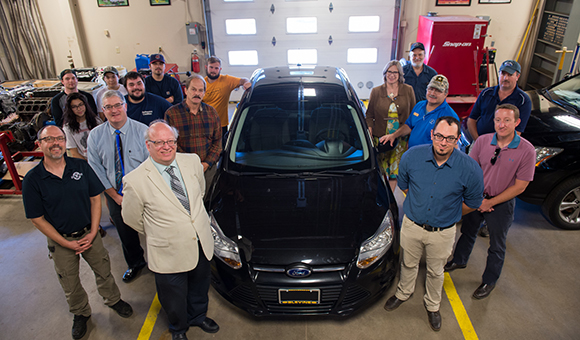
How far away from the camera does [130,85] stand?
3.68 m

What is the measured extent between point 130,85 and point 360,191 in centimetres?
264

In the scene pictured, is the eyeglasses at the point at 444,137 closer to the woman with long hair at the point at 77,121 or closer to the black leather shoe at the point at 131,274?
the black leather shoe at the point at 131,274

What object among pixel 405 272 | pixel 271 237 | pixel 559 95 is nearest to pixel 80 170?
pixel 271 237

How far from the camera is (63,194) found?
8.05ft

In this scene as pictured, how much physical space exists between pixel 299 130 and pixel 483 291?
86.6 inches

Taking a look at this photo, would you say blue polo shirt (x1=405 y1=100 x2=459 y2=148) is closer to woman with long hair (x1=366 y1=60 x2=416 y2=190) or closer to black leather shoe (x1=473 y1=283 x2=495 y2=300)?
woman with long hair (x1=366 y1=60 x2=416 y2=190)

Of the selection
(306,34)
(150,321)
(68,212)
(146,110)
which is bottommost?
(150,321)

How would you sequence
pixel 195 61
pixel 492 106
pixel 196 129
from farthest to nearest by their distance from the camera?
1. pixel 195 61
2. pixel 492 106
3. pixel 196 129

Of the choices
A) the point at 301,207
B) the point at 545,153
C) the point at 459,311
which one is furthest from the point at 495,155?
the point at 301,207

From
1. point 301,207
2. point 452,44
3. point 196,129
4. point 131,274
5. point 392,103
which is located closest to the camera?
point 301,207

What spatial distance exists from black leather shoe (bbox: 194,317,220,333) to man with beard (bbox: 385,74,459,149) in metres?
2.57

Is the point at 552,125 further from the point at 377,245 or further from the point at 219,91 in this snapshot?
the point at 219,91

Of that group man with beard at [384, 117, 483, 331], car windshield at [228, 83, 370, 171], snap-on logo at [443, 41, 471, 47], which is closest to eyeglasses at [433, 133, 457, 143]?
man with beard at [384, 117, 483, 331]

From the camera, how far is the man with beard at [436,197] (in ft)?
7.91
